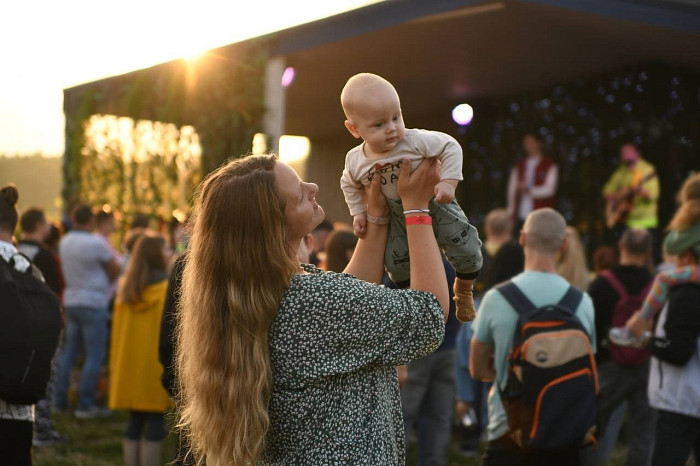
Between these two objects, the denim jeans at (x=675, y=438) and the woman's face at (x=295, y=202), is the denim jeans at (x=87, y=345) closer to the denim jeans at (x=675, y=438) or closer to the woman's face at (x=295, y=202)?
the denim jeans at (x=675, y=438)

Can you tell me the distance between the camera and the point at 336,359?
7.43 feet

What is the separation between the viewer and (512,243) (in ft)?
20.7

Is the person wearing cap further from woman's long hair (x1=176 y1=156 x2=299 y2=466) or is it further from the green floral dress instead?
woman's long hair (x1=176 y1=156 x2=299 y2=466)

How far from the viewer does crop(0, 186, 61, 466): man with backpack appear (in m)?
3.58

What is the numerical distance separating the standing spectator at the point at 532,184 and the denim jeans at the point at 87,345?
520cm

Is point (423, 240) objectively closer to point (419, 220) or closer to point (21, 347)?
point (419, 220)

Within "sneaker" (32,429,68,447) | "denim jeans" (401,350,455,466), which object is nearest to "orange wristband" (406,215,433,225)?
"denim jeans" (401,350,455,466)

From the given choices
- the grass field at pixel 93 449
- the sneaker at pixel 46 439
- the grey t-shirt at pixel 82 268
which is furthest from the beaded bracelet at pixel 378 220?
the grey t-shirt at pixel 82 268

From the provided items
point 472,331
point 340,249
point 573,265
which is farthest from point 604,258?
point 340,249

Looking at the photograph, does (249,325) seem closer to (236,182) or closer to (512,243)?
(236,182)

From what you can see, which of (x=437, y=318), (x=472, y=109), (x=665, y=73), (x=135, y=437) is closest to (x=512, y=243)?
(x=135, y=437)

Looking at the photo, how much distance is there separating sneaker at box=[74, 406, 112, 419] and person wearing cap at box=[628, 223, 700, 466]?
5.97m

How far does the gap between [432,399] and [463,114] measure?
367 inches

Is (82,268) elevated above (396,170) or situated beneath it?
situated beneath
